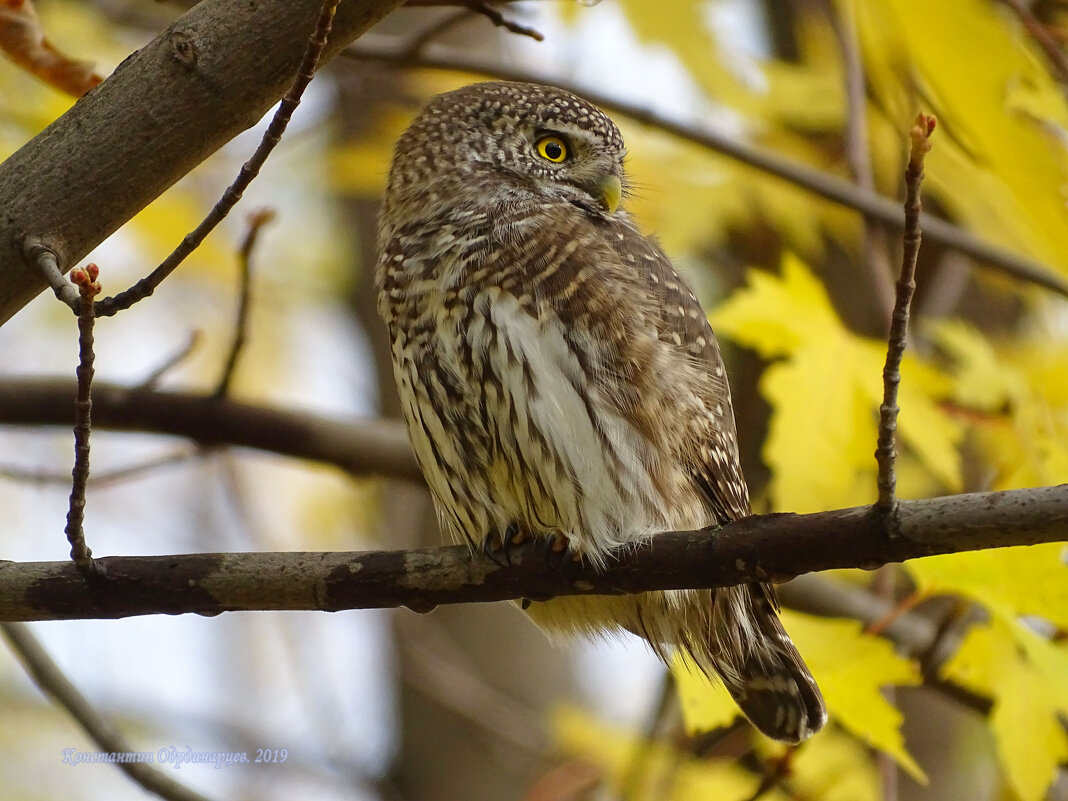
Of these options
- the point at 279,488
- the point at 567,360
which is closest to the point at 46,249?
the point at 567,360

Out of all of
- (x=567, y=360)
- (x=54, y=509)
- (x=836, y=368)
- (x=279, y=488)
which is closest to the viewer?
(x=567, y=360)

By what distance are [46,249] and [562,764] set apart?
400cm

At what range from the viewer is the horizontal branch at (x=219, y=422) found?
14.3 ft

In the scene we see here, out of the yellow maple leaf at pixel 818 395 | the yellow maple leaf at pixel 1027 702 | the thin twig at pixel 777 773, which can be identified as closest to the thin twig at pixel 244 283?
the yellow maple leaf at pixel 818 395

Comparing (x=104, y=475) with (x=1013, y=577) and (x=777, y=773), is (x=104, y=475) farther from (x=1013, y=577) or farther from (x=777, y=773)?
(x=1013, y=577)

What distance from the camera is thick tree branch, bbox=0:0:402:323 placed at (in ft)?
7.59

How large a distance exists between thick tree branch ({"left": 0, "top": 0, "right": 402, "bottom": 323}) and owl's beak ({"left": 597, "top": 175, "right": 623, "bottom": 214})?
1.65 meters

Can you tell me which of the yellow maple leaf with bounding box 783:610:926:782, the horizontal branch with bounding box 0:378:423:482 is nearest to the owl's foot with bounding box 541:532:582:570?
the yellow maple leaf with bounding box 783:610:926:782

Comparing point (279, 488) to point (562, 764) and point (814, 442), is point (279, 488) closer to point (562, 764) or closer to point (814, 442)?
point (562, 764)

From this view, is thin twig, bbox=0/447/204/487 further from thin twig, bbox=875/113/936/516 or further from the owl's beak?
thin twig, bbox=875/113/936/516

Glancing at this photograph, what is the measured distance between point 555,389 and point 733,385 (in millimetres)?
3048

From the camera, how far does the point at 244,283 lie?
342cm

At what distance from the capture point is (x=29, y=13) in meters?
2.65

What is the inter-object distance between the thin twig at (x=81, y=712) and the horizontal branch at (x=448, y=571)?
2.84 feet
